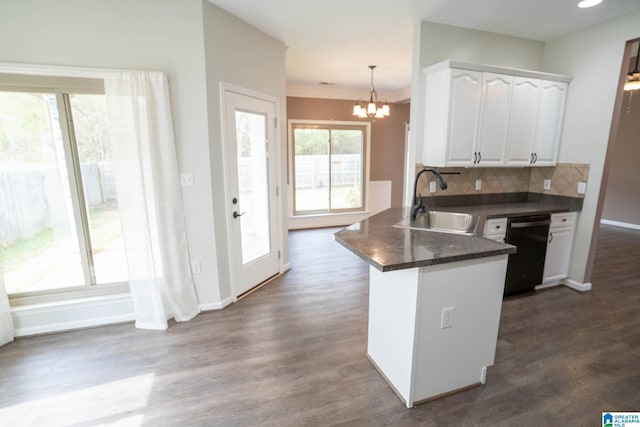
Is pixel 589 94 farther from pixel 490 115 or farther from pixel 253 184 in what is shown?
pixel 253 184

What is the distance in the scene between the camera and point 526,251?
3168 mm

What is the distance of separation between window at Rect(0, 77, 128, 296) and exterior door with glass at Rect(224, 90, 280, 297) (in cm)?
102

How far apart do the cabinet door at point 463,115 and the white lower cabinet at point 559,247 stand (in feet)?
4.13

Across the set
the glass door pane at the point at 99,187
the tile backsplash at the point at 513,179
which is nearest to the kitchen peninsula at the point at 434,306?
the tile backsplash at the point at 513,179

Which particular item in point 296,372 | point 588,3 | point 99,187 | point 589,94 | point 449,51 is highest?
point 588,3

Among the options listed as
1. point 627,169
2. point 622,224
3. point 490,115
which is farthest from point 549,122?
point 622,224

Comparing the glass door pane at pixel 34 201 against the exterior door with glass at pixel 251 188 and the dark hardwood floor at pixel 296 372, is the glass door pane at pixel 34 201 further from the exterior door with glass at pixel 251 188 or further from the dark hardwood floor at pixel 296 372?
the exterior door with glass at pixel 251 188

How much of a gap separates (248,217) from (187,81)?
1452 mm

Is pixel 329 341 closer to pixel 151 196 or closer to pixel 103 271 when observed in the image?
pixel 151 196

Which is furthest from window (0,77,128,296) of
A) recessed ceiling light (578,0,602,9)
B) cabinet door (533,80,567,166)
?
cabinet door (533,80,567,166)

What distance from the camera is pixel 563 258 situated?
3439mm

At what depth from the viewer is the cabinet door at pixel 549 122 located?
10.7ft

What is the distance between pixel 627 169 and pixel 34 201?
916 cm

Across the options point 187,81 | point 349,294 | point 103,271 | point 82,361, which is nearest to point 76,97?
point 187,81
